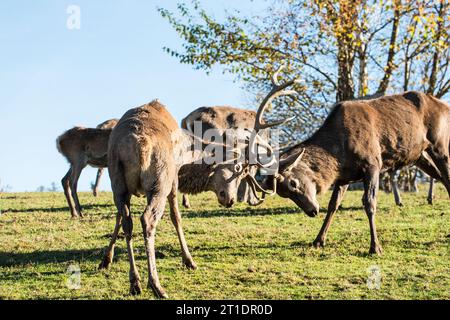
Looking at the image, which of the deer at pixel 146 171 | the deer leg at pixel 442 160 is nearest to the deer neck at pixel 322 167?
the deer leg at pixel 442 160

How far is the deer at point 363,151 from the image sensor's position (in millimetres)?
10844

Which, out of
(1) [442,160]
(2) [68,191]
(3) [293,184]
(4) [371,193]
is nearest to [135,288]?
(3) [293,184]

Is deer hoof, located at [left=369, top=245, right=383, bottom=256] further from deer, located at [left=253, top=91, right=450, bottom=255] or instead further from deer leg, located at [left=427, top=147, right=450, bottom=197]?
deer leg, located at [left=427, top=147, right=450, bottom=197]

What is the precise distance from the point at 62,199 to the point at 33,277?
934 cm

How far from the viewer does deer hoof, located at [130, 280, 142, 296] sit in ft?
25.0

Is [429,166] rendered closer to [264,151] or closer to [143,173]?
[264,151]

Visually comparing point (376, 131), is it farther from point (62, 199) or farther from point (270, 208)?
point (62, 199)

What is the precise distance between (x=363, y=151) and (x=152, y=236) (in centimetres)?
477

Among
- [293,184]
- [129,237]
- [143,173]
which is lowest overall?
[129,237]

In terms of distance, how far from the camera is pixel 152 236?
7.49 m

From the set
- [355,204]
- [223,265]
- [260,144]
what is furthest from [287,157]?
[355,204]

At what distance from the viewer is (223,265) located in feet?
30.6

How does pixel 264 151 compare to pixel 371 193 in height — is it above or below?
above
